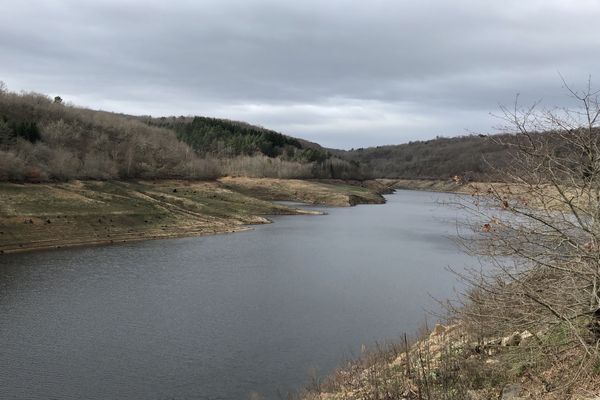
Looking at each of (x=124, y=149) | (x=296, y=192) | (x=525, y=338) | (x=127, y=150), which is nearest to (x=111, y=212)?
(x=127, y=150)

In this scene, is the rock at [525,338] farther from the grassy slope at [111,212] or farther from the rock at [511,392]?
the grassy slope at [111,212]

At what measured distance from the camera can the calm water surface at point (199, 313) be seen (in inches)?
690

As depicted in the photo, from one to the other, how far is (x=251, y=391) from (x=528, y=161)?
39.1 feet

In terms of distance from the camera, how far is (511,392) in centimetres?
870

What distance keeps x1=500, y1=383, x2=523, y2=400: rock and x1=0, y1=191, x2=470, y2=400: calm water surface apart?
914 centimetres

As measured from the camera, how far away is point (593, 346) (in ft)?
Answer: 26.6

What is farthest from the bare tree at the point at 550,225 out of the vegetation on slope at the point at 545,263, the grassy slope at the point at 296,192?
the grassy slope at the point at 296,192

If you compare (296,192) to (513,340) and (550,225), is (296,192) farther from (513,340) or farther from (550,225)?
(550,225)

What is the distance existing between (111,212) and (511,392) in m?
58.2

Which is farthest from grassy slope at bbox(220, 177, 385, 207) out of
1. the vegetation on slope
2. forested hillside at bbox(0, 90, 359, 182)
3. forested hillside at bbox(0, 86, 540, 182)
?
the vegetation on slope

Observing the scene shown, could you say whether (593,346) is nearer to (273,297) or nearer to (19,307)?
(273,297)

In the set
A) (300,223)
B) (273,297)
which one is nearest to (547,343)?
(273,297)

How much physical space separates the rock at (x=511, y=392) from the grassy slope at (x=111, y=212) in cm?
4611

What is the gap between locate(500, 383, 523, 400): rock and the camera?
8504mm
